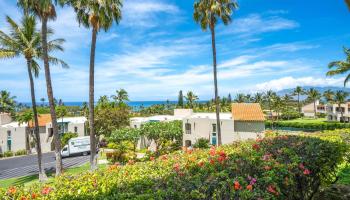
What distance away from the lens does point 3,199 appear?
445cm

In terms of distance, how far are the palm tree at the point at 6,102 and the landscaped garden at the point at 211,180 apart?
63.1m

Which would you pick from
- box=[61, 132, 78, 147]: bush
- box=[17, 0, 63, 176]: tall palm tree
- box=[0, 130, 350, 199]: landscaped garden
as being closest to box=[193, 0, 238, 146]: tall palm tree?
box=[17, 0, 63, 176]: tall palm tree

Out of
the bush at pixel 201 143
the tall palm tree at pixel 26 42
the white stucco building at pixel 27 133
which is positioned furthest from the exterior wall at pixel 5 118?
the bush at pixel 201 143

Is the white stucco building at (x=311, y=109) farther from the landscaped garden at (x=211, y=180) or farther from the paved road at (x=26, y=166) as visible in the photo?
the landscaped garden at (x=211, y=180)

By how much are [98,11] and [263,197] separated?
17.3 m

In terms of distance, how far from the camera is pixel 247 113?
33.0 m

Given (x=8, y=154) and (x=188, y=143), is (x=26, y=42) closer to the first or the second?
(x=188, y=143)

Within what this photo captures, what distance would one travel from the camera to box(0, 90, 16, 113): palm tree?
191ft

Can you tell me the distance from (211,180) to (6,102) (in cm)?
6623

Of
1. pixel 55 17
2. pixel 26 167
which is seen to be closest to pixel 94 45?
pixel 55 17

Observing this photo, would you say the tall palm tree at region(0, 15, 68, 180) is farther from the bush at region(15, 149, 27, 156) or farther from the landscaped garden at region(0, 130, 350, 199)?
the bush at region(15, 149, 27, 156)

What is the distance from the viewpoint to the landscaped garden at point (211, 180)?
386 cm

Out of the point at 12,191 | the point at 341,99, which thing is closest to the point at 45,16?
the point at 12,191

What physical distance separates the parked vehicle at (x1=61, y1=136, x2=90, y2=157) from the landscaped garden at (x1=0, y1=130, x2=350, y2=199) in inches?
1569
